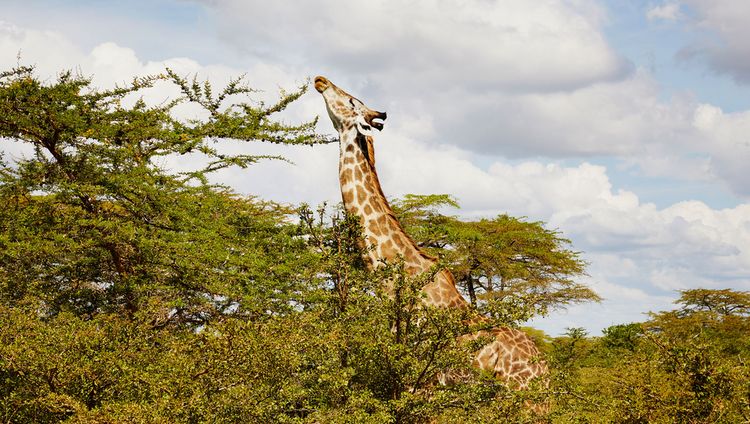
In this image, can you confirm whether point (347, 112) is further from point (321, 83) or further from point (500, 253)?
point (500, 253)

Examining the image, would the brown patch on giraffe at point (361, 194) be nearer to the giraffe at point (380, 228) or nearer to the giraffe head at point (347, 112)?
the giraffe at point (380, 228)

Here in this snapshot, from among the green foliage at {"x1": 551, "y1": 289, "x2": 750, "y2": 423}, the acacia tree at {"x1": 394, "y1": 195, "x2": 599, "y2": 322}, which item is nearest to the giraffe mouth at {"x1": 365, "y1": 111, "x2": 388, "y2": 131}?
the green foliage at {"x1": 551, "y1": 289, "x2": 750, "y2": 423}

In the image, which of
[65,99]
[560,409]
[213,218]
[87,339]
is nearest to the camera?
[560,409]

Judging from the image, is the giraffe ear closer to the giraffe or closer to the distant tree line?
the giraffe

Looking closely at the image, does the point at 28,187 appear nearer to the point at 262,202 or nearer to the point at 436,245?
the point at 262,202

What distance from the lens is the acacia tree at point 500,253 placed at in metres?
26.3

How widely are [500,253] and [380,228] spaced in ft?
56.9

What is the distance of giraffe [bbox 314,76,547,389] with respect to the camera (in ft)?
31.4

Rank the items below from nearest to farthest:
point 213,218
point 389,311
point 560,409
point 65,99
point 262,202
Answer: point 389,311, point 560,409, point 65,99, point 213,218, point 262,202

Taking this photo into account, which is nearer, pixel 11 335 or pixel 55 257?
pixel 11 335

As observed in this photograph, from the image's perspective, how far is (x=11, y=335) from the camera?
27.5 ft

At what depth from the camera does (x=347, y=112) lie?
11.1 metres

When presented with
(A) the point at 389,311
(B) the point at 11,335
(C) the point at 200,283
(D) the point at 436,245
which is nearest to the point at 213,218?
(C) the point at 200,283

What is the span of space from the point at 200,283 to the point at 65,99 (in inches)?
143
